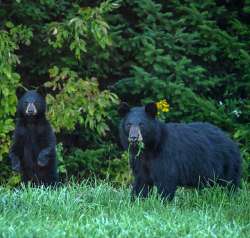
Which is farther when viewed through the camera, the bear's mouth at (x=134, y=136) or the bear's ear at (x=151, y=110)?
the bear's ear at (x=151, y=110)

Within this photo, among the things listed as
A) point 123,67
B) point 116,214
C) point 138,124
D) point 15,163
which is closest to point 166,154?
point 138,124

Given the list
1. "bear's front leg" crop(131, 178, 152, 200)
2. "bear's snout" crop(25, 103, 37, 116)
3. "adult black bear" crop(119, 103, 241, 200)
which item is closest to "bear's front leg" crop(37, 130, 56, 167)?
"bear's snout" crop(25, 103, 37, 116)

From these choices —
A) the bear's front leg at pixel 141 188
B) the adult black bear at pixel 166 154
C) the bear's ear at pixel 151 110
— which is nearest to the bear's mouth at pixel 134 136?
the adult black bear at pixel 166 154

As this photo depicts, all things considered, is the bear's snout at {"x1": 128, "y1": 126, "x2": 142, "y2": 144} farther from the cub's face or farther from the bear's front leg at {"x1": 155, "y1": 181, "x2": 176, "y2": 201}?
the bear's front leg at {"x1": 155, "y1": 181, "x2": 176, "y2": 201}

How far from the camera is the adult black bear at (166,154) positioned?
984 centimetres

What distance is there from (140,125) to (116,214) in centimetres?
143

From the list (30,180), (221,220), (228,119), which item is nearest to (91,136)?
(228,119)

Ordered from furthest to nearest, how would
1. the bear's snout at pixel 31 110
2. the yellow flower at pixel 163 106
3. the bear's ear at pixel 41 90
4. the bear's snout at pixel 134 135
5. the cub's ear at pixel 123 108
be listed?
the yellow flower at pixel 163 106
the bear's ear at pixel 41 90
the bear's snout at pixel 31 110
the cub's ear at pixel 123 108
the bear's snout at pixel 134 135

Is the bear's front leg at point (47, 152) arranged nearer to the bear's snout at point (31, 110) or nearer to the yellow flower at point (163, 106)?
the bear's snout at point (31, 110)

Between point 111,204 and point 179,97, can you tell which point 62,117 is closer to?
point 179,97

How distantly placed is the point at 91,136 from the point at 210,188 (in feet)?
16.2

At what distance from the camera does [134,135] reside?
9602mm

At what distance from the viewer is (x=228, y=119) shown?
46.2 ft

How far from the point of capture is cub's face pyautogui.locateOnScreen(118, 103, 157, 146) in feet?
31.7
